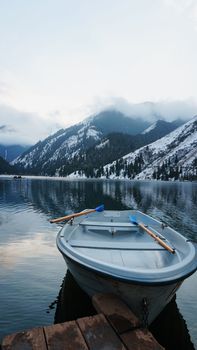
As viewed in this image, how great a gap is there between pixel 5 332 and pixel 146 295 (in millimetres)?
6566

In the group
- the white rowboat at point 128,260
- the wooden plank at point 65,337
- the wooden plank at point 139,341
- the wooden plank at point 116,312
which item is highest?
the white rowboat at point 128,260

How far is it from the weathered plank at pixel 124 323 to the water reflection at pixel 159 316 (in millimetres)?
3399

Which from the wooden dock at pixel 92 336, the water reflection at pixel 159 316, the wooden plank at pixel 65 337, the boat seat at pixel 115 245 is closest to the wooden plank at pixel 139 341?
the wooden dock at pixel 92 336

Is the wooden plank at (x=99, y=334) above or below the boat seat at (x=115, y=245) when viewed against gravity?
below

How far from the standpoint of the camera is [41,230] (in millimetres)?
32469

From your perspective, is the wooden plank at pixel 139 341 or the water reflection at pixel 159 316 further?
the water reflection at pixel 159 316

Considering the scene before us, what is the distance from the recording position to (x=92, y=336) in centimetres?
775

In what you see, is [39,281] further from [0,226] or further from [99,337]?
[0,226]

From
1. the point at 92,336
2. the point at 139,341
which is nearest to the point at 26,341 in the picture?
the point at 92,336

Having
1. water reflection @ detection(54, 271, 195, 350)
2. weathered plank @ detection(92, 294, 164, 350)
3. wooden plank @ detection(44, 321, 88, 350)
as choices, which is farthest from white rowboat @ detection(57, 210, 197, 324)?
wooden plank @ detection(44, 321, 88, 350)

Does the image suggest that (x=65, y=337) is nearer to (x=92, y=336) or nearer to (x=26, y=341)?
(x=92, y=336)

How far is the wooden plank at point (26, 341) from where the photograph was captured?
7164 mm

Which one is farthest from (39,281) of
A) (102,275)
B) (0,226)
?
(0,226)

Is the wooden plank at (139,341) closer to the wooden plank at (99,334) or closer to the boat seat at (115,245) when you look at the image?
the wooden plank at (99,334)
